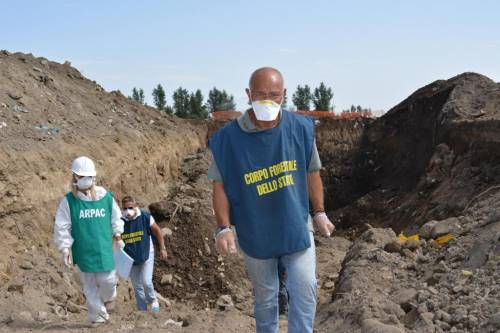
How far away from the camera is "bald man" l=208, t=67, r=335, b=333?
3924mm

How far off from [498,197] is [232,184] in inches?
275

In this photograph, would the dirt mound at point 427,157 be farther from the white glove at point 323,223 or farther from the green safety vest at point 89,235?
the white glove at point 323,223

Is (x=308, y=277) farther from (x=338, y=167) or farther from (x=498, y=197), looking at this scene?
(x=338, y=167)

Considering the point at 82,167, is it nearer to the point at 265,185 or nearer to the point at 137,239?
the point at 137,239

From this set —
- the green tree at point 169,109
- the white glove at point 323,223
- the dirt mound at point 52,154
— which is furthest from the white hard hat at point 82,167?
the green tree at point 169,109

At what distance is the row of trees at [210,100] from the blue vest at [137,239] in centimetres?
3682

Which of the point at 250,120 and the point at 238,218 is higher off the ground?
the point at 250,120

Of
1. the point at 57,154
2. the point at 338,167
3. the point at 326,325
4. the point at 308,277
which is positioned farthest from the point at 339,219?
the point at 308,277

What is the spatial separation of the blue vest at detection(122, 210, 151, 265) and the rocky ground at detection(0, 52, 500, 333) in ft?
2.63

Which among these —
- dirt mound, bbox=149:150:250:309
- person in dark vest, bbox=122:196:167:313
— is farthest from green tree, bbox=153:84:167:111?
person in dark vest, bbox=122:196:167:313

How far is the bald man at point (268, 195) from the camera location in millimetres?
3924

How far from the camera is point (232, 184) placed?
13.1ft

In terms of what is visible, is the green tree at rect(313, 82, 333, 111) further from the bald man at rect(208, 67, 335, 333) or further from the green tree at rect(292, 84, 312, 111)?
the bald man at rect(208, 67, 335, 333)

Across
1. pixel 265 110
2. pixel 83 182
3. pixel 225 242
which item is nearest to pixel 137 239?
pixel 83 182
